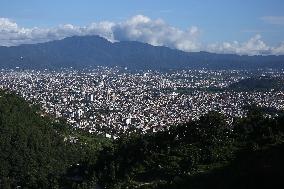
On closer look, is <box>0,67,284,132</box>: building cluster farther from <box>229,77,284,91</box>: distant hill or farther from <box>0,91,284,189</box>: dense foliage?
<box>0,91,284,189</box>: dense foliage

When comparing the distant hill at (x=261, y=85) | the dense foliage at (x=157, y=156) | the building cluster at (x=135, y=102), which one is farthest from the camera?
the distant hill at (x=261, y=85)

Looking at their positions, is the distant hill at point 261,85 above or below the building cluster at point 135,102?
above

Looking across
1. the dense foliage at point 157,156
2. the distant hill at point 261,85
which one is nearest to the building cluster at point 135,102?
the distant hill at point 261,85

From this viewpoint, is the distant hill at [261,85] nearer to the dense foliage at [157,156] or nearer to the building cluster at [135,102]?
the building cluster at [135,102]

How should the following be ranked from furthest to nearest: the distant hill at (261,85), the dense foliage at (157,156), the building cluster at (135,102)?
the distant hill at (261,85), the building cluster at (135,102), the dense foliage at (157,156)

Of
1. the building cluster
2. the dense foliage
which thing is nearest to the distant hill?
the building cluster

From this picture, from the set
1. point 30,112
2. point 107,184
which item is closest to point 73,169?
point 107,184

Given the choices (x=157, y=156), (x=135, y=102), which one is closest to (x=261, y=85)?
(x=135, y=102)

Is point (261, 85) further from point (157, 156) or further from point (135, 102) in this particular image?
point (157, 156)

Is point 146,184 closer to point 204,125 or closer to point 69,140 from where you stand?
point 204,125

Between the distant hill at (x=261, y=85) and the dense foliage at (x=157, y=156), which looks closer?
the dense foliage at (x=157, y=156)
